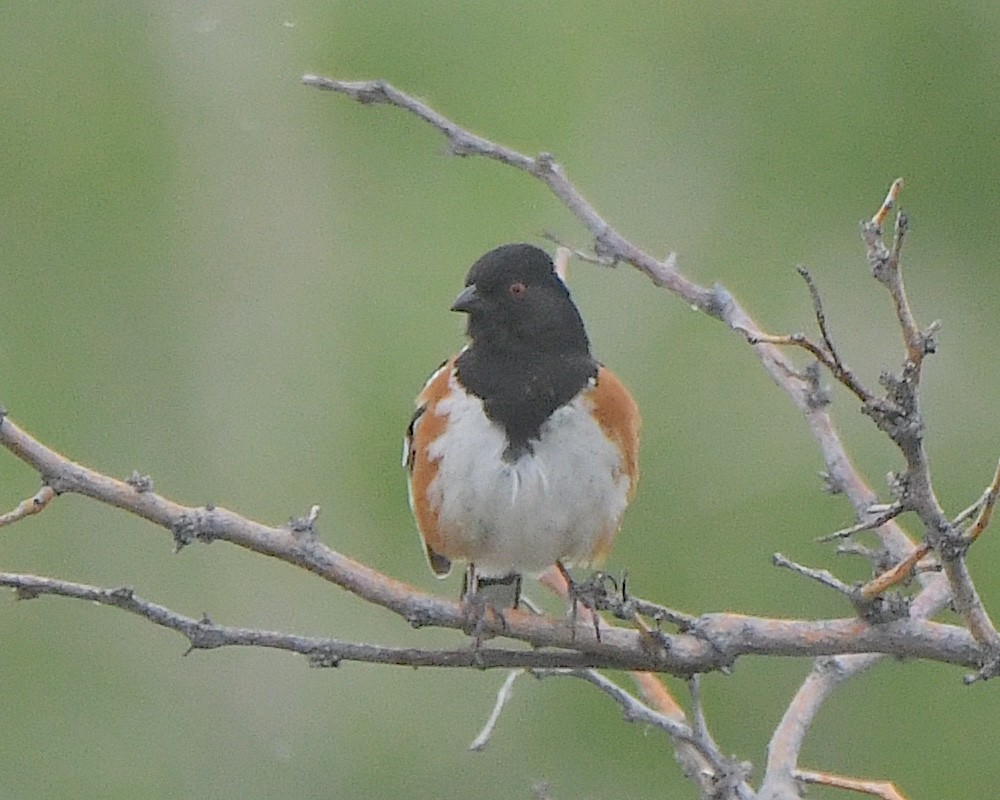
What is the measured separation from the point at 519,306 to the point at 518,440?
0.75ft

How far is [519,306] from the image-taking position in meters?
2.42

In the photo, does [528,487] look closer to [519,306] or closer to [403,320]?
[519,306]

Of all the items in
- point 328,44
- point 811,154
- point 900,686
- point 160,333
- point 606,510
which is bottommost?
point 606,510

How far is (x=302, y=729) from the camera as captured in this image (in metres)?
4.89

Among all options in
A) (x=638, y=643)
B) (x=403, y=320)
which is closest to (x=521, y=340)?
(x=638, y=643)

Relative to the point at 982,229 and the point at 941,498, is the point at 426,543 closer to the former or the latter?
the point at 941,498

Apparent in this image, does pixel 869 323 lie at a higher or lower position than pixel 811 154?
lower

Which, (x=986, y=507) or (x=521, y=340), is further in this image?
(x=521, y=340)

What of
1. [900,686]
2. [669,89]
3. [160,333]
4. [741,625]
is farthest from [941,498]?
[741,625]

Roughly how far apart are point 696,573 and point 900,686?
2.04ft

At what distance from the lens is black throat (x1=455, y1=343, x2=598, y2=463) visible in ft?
7.48

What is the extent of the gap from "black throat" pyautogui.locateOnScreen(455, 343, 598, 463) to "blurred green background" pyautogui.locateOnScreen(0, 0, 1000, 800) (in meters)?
2.01

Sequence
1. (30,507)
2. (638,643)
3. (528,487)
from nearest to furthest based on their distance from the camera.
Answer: (30,507), (638,643), (528,487)

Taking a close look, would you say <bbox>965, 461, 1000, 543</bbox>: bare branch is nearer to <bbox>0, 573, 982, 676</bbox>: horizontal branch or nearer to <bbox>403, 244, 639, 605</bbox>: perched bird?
<bbox>0, 573, 982, 676</bbox>: horizontal branch
